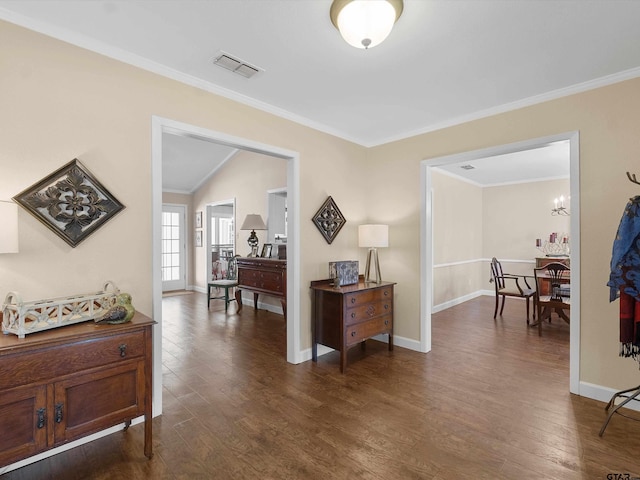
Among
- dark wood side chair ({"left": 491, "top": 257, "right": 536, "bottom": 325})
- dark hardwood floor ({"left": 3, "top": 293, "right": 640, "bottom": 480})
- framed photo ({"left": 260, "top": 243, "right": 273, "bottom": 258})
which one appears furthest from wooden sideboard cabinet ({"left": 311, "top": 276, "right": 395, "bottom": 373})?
dark wood side chair ({"left": 491, "top": 257, "right": 536, "bottom": 325})

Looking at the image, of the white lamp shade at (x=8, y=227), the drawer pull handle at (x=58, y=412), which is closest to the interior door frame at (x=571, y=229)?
the drawer pull handle at (x=58, y=412)

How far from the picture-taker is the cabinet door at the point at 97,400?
1.70 metres

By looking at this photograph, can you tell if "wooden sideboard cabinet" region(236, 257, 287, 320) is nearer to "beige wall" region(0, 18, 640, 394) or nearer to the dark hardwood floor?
the dark hardwood floor

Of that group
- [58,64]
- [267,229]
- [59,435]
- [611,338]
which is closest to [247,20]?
[58,64]

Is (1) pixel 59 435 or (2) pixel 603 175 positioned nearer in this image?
(1) pixel 59 435

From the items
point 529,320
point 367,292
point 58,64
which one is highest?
point 58,64

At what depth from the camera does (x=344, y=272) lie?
11.9ft

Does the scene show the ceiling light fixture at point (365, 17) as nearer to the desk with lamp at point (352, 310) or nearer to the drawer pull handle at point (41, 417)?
the desk with lamp at point (352, 310)

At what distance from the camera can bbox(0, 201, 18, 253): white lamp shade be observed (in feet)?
5.38

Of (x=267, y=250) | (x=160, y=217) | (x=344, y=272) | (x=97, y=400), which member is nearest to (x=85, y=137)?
(x=160, y=217)

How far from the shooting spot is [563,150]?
500cm

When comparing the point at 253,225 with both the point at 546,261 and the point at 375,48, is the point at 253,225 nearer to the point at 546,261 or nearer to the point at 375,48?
the point at 375,48

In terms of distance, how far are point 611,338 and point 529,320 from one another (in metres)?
2.79

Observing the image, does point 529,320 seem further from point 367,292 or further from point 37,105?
point 37,105
